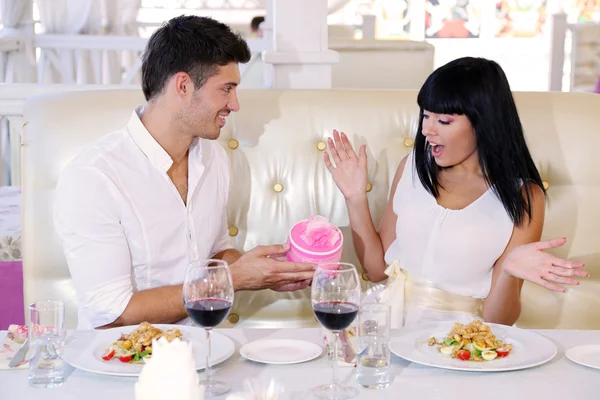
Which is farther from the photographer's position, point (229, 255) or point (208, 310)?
point (229, 255)

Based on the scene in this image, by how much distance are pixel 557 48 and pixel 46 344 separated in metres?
6.23

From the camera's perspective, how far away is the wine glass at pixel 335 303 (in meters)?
1.18

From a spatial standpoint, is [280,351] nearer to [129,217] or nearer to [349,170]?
[129,217]

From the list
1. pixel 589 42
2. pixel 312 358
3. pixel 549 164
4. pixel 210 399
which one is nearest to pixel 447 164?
pixel 549 164

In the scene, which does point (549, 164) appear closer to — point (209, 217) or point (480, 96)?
point (480, 96)

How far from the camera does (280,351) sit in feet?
4.48

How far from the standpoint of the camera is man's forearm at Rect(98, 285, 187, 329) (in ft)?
5.65

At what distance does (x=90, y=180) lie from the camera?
1.76 m

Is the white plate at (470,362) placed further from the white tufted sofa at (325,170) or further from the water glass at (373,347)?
the white tufted sofa at (325,170)

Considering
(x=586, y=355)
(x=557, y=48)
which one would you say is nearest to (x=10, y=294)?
(x=586, y=355)

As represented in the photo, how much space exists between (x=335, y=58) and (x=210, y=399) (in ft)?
4.90

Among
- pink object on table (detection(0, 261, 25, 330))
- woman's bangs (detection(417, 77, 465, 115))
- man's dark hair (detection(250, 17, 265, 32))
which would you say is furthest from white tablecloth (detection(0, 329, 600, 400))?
man's dark hair (detection(250, 17, 265, 32))

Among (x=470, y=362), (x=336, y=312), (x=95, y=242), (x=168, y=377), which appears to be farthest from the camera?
(x=95, y=242)

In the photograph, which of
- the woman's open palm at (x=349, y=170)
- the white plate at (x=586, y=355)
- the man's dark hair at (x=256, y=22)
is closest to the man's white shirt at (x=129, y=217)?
the woman's open palm at (x=349, y=170)
